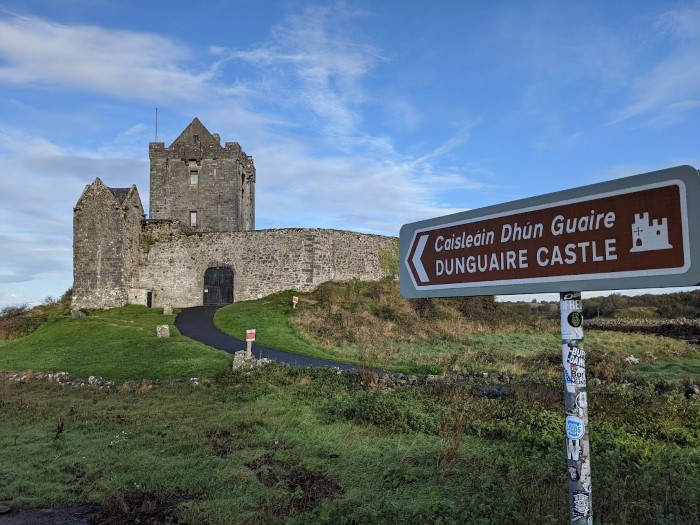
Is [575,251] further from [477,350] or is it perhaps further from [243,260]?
[243,260]

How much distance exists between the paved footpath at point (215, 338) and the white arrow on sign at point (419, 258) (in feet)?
45.0

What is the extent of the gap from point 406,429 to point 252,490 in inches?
135

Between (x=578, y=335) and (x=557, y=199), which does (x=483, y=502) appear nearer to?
(x=578, y=335)

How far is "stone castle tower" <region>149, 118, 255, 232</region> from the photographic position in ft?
148

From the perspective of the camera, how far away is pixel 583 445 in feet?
9.92

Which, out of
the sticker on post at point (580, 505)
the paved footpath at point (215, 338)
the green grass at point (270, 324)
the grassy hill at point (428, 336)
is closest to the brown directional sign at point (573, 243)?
the sticker on post at point (580, 505)

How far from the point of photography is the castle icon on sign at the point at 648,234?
2559 mm

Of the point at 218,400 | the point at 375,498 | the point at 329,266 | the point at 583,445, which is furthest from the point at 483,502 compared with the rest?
the point at 329,266

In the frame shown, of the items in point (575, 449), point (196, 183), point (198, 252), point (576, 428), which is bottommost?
point (575, 449)

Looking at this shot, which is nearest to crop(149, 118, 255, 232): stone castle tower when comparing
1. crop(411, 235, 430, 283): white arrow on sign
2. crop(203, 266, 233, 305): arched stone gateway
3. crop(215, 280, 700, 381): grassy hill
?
crop(203, 266, 233, 305): arched stone gateway

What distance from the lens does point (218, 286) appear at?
131 feet

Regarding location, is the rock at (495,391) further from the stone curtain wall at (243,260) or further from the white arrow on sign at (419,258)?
the stone curtain wall at (243,260)

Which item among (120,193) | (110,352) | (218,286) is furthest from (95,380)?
(120,193)

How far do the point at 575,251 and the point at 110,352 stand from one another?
824 inches
